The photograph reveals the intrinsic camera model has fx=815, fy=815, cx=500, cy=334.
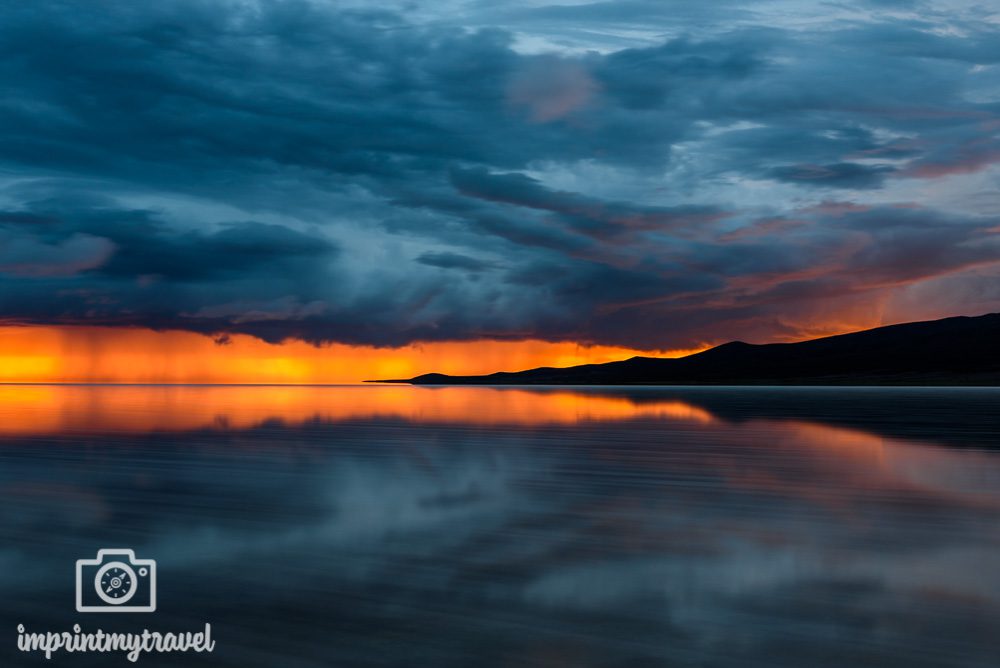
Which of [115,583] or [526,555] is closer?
[115,583]

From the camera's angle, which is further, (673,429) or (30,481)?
(673,429)

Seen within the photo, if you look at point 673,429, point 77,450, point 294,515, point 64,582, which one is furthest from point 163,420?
point 64,582

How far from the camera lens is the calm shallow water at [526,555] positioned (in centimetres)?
807

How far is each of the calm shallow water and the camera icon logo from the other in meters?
0.18

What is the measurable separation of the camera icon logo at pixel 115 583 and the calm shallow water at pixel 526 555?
0.59 feet

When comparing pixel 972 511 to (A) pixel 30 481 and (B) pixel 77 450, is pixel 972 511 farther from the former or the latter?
(B) pixel 77 450

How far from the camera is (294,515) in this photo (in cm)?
1521

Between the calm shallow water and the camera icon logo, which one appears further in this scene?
the camera icon logo

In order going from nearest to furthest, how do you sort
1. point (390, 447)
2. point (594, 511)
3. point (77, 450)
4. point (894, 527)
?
1. point (894, 527)
2. point (594, 511)
3. point (77, 450)
4. point (390, 447)

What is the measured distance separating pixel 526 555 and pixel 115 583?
18.1 feet

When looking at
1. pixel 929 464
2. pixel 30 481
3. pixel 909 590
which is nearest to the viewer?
pixel 909 590

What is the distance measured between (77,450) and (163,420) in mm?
21085

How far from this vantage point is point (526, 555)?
471 inches

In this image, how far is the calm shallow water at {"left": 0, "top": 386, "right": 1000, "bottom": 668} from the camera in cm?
807
